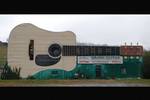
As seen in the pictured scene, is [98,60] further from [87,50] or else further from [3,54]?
[3,54]

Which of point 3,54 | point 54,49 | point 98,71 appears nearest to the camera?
point 98,71

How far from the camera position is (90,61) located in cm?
1420

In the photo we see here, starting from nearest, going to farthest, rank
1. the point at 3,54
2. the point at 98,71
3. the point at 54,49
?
1. the point at 98,71
2. the point at 54,49
3. the point at 3,54

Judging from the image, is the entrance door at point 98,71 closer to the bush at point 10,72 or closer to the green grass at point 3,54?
the bush at point 10,72

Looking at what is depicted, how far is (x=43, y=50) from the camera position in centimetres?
1425

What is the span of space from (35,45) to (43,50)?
40 centimetres

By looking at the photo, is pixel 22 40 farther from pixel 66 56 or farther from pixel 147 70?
pixel 147 70

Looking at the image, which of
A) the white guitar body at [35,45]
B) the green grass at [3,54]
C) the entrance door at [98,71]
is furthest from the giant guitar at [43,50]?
the entrance door at [98,71]

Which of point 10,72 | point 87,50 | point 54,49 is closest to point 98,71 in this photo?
point 87,50

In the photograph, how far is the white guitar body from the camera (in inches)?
561

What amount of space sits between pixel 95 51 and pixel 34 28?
9.10 feet

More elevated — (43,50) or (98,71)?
(43,50)
